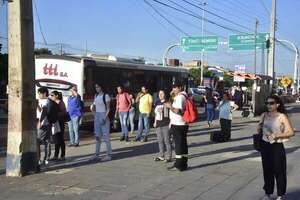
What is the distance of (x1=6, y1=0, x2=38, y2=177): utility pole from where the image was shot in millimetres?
10586

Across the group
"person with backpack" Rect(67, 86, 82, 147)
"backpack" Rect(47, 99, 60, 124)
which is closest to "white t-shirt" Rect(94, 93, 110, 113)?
"backpack" Rect(47, 99, 60, 124)

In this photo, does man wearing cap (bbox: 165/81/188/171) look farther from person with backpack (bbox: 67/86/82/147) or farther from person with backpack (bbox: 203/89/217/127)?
person with backpack (bbox: 203/89/217/127)

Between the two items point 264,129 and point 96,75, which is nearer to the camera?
point 264,129

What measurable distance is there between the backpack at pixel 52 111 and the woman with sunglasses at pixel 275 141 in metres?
5.03

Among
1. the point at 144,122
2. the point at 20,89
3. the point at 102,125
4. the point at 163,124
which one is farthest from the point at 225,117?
the point at 20,89

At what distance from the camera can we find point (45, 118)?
12.0m

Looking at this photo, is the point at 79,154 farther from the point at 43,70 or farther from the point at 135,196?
the point at 43,70

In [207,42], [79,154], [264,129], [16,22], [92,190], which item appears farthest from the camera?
[207,42]

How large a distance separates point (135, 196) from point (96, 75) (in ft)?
46.7

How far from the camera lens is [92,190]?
9438mm

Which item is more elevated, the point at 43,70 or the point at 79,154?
the point at 43,70

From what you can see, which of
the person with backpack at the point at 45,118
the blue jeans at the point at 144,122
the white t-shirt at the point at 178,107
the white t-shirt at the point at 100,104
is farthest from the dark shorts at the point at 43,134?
the blue jeans at the point at 144,122

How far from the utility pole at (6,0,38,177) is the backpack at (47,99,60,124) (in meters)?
1.39

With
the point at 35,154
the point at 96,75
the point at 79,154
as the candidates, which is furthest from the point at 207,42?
the point at 35,154
